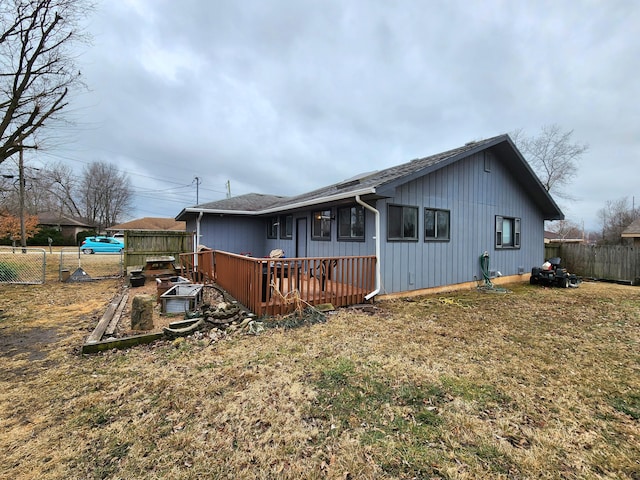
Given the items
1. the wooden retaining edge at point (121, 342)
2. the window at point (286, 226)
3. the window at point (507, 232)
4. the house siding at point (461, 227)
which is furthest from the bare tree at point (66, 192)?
the window at point (507, 232)

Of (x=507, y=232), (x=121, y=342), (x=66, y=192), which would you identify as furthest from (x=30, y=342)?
(x=66, y=192)

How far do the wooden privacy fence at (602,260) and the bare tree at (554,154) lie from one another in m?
9.42

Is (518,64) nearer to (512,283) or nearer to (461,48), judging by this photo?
(461,48)

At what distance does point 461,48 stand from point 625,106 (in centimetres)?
1194

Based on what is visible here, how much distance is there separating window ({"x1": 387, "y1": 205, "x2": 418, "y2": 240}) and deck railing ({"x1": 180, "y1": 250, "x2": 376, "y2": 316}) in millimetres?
931

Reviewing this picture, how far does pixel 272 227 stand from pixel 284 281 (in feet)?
19.6

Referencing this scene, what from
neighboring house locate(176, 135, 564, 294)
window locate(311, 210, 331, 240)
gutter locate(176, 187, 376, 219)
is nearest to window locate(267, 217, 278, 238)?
neighboring house locate(176, 135, 564, 294)

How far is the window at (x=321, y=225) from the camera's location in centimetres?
824

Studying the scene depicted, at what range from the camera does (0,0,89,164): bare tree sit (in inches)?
316

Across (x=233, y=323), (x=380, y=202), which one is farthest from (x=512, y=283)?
(x=233, y=323)

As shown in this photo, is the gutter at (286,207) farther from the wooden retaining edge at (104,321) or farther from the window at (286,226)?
the wooden retaining edge at (104,321)

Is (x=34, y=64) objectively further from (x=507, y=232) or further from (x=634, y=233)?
(x=634, y=233)

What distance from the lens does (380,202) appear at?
6562 mm

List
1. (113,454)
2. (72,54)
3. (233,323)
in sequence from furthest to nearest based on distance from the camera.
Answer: (72,54), (233,323), (113,454)
